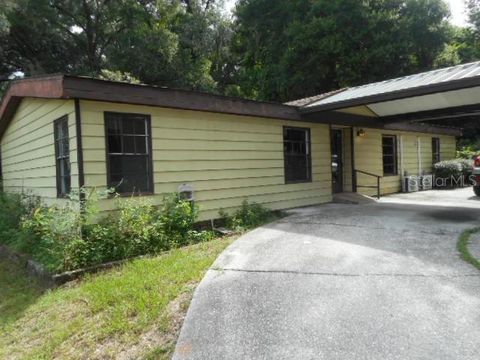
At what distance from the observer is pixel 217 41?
22578 mm

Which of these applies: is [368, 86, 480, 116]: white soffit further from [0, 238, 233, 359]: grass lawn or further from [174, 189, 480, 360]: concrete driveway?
[0, 238, 233, 359]: grass lawn

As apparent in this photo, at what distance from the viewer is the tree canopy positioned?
1931cm

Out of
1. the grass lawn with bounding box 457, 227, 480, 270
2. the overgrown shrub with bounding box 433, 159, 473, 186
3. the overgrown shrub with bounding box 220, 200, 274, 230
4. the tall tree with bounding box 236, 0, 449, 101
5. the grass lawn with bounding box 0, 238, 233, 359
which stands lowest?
the grass lawn with bounding box 0, 238, 233, 359

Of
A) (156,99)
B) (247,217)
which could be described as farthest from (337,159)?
(156,99)

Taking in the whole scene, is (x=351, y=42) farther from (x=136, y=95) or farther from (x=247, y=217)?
(x=136, y=95)

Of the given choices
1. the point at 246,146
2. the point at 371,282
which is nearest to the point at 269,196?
the point at 246,146

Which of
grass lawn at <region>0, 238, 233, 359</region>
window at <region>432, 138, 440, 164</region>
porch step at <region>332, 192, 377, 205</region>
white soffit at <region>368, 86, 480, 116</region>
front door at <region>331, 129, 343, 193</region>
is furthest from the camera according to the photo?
window at <region>432, 138, 440, 164</region>

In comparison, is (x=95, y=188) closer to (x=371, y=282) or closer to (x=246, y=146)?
(x=246, y=146)

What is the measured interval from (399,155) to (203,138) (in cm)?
884

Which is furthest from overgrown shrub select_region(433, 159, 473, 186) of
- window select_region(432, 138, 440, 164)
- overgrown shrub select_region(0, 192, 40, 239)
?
overgrown shrub select_region(0, 192, 40, 239)

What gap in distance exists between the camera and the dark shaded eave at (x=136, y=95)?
5.98 meters

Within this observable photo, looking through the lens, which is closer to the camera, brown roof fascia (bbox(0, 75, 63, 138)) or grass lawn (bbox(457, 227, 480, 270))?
grass lawn (bbox(457, 227, 480, 270))

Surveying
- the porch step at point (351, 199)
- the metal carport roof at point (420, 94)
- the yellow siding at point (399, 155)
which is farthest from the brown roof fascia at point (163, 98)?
the yellow siding at point (399, 155)

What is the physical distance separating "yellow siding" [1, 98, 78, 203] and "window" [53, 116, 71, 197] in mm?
178
